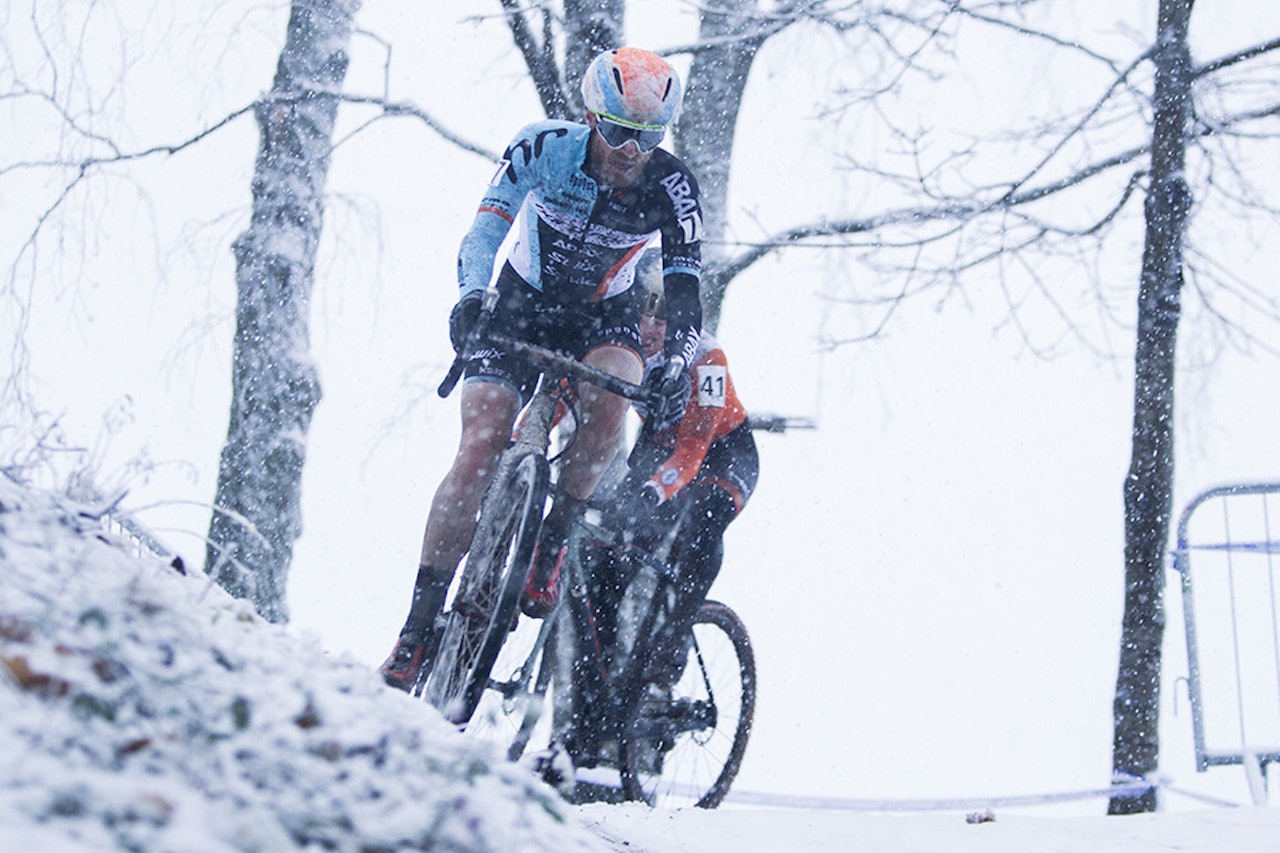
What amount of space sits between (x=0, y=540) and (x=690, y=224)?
2.73m

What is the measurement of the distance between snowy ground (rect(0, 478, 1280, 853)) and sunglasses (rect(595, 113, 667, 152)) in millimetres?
2184

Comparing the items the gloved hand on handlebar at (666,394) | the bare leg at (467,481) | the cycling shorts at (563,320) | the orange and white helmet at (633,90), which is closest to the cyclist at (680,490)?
the cycling shorts at (563,320)

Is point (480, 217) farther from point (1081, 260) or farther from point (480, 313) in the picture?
point (1081, 260)

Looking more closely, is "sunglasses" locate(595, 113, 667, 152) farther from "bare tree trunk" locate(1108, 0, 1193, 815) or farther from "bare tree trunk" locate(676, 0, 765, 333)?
"bare tree trunk" locate(1108, 0, 1193, 815)

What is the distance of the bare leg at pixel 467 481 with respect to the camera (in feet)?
12.3

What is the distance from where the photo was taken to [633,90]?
3.77 m

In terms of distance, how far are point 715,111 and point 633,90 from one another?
3846mm

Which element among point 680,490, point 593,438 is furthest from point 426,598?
point 680,490

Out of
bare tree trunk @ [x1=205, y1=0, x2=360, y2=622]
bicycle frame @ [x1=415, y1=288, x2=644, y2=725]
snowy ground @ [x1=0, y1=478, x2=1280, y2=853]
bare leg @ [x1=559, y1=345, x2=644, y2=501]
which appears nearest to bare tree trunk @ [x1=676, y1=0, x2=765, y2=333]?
bare tree trunk @ [x1=205, y1=0, x2=360, y2=622]

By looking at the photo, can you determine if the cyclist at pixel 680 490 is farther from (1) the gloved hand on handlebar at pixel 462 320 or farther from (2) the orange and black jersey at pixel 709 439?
(1) the gloved hand on handlebar at pixel 462 320

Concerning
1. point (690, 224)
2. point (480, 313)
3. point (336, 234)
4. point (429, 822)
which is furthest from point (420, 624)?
point (336, 234)

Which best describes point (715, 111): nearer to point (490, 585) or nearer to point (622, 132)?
point (622, 132)

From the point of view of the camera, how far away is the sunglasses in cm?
385

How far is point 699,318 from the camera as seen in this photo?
13.5ft
